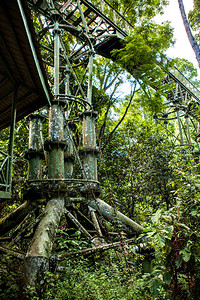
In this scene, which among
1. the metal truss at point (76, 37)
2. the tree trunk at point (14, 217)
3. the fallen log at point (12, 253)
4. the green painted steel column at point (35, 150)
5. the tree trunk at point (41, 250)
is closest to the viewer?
the tree trunk at point (41, 250)

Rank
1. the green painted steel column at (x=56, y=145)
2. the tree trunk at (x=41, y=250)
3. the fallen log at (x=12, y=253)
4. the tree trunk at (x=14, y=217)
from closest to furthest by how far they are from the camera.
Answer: the tree trunk at (x=41, y=250) → the fallen log at (x=12, y=253) → the tree trunk at (x=14, y=217) → the green painted steel column at (x=56, y=145)

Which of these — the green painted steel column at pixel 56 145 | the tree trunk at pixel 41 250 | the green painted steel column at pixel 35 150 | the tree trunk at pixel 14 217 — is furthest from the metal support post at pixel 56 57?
the tree trunk at pixel 41 250

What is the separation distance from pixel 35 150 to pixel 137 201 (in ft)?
17.7

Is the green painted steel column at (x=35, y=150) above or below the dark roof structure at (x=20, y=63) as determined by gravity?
below

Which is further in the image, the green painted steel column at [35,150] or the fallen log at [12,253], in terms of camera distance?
the green painted steel column at [35,150]

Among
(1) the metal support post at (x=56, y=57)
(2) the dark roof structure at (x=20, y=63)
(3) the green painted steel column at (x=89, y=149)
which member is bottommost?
(3) the green painted steel column at (x=89, y=149)

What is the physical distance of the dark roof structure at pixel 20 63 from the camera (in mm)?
3922

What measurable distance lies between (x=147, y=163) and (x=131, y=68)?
486 centimetres

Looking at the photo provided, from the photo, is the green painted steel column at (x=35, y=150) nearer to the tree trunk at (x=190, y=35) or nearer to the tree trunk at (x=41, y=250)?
the tree trunk at (x=41, y=250)

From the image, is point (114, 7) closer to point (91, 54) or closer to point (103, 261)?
point (91, 54)

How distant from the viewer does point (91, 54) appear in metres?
9.05

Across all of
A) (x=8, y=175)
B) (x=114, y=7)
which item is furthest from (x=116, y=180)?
(x=114, y=7)

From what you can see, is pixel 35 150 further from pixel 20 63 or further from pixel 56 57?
pixel 56 57

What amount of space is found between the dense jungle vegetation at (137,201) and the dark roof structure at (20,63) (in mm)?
2497
